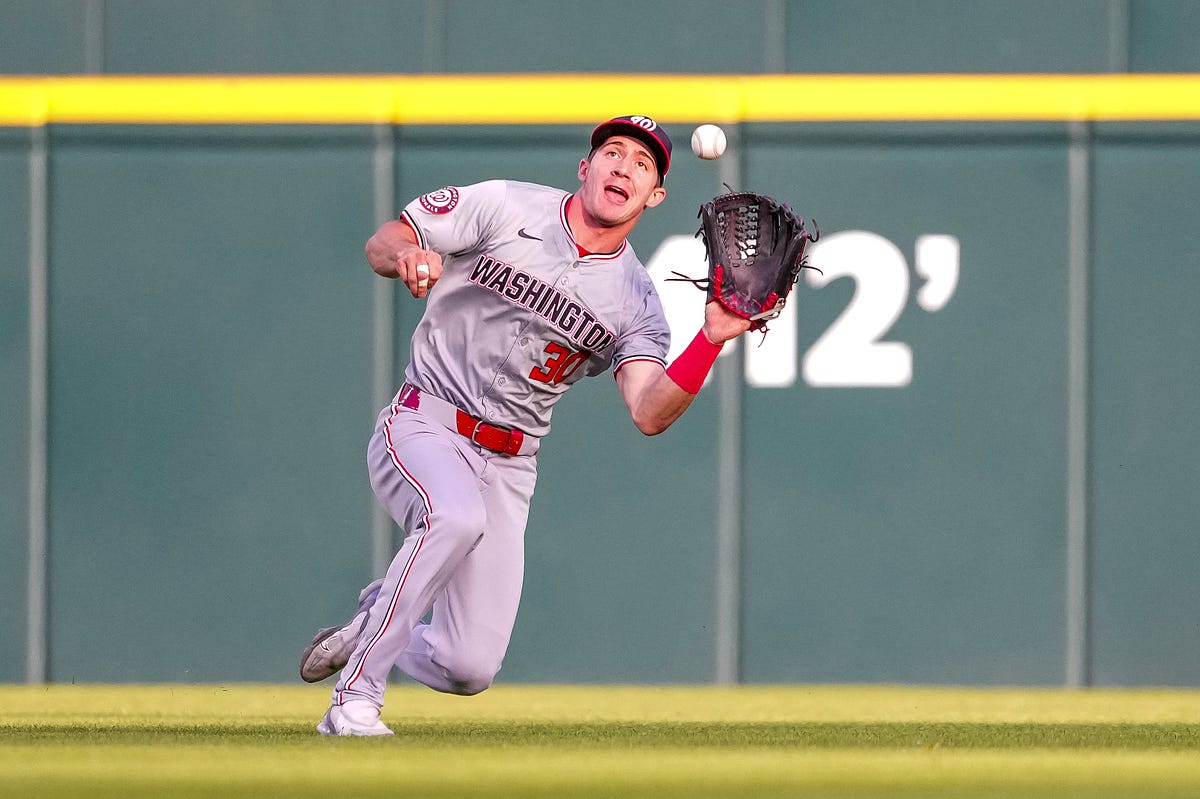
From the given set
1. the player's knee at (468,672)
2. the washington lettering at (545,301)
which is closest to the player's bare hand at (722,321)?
the washington lettering at (545,301)

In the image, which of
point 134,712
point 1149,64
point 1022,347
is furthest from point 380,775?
point 1149,64

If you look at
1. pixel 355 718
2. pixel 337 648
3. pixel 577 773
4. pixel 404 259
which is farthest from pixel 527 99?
pixel 577 773

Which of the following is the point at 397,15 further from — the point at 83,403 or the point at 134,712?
the point at 134,712

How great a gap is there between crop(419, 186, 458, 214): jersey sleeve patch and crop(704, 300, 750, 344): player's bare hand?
719mm

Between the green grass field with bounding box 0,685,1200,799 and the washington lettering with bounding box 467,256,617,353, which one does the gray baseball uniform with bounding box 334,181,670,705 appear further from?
the green grass field with bounding box 0,685,1200,799

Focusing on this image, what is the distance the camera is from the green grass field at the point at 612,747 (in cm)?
337

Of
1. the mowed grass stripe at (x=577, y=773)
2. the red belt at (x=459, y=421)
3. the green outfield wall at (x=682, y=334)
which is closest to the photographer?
the mowed grass stripe at (x=577, y=773)

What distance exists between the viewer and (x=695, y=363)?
3.99 meters

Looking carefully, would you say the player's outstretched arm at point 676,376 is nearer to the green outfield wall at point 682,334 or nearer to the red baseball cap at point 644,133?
the red baseball cap at point 644,133

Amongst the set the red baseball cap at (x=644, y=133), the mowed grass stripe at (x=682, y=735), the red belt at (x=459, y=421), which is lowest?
the mowed grass stripe at (x=682, y=735)

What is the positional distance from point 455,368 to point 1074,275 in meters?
2.71

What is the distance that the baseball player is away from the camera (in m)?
4.23

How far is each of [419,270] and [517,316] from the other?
747 millimetres

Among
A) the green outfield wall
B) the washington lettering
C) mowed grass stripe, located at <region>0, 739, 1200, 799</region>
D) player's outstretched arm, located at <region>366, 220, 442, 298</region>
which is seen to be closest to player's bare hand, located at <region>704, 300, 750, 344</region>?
the washington lettering
